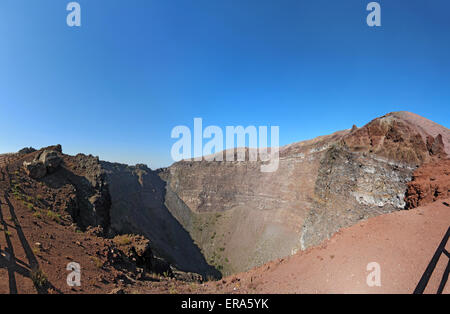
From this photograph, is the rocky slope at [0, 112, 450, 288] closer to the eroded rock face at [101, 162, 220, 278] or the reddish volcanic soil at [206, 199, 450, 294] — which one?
the eroded rock face at [101, 162, 220, 278]

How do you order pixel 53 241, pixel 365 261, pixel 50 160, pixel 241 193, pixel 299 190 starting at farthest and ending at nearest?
pixel 241 193
pixel 299 190
pixel 50 160
pixel 53 241
pixel 365 261

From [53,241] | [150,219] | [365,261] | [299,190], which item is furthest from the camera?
[150,219]

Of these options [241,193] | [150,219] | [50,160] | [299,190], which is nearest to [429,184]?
[299,190]

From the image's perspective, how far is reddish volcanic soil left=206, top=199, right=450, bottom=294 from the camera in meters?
5.34

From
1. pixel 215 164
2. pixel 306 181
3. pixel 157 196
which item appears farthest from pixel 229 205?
pixel 157 196

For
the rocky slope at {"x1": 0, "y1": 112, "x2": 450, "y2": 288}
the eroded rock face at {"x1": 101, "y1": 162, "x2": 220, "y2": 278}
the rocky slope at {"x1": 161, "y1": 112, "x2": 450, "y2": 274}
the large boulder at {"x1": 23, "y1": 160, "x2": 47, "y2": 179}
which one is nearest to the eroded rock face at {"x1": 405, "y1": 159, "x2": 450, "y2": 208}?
the rocky slope at {"x1": 0, "y1": 112, "x2": 450, "y2": 288}

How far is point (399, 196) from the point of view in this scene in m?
13.3

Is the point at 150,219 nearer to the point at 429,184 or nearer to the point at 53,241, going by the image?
the point at 53,241

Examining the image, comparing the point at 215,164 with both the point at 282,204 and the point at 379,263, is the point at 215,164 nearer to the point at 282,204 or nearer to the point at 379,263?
the point at 282,204

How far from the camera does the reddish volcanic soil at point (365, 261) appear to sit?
5.34 m

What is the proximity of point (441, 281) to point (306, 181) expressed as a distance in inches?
1233

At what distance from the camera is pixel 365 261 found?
6.05 m

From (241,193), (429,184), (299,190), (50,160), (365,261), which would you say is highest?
(50,160)

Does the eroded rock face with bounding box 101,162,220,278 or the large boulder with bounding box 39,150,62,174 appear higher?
the large boulder with bounding box 39,150,62,174
